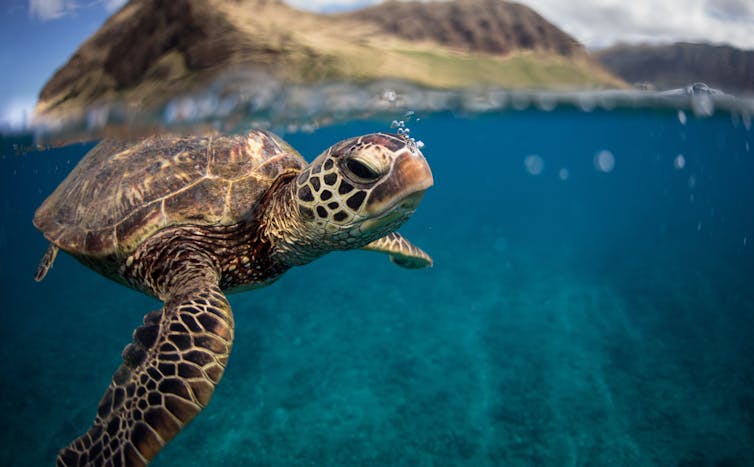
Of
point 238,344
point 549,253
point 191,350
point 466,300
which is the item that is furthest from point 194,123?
point 549,253

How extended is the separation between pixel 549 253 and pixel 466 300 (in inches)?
263

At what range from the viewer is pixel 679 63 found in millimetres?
5391

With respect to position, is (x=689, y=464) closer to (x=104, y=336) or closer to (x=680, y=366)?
(x=680, y=366)

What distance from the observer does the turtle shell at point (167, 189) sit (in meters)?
3.48

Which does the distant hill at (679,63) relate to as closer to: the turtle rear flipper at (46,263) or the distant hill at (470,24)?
the distant hill at (470,24)

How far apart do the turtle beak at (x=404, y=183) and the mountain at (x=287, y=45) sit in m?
2.15

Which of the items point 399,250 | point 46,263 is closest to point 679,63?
point 399,250

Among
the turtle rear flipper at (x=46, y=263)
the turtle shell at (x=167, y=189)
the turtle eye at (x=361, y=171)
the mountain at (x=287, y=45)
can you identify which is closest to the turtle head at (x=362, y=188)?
the turtle eye at (x=361, y=171)

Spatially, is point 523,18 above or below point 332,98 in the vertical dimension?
above

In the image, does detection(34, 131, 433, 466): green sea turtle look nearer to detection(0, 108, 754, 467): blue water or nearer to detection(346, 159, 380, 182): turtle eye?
detection(346, 159, 380, 182): turtle eye

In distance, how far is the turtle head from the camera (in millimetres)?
2473

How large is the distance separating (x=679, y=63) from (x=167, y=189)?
6.43m

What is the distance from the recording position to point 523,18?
4027 mm

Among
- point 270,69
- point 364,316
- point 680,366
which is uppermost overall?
point 270,69
